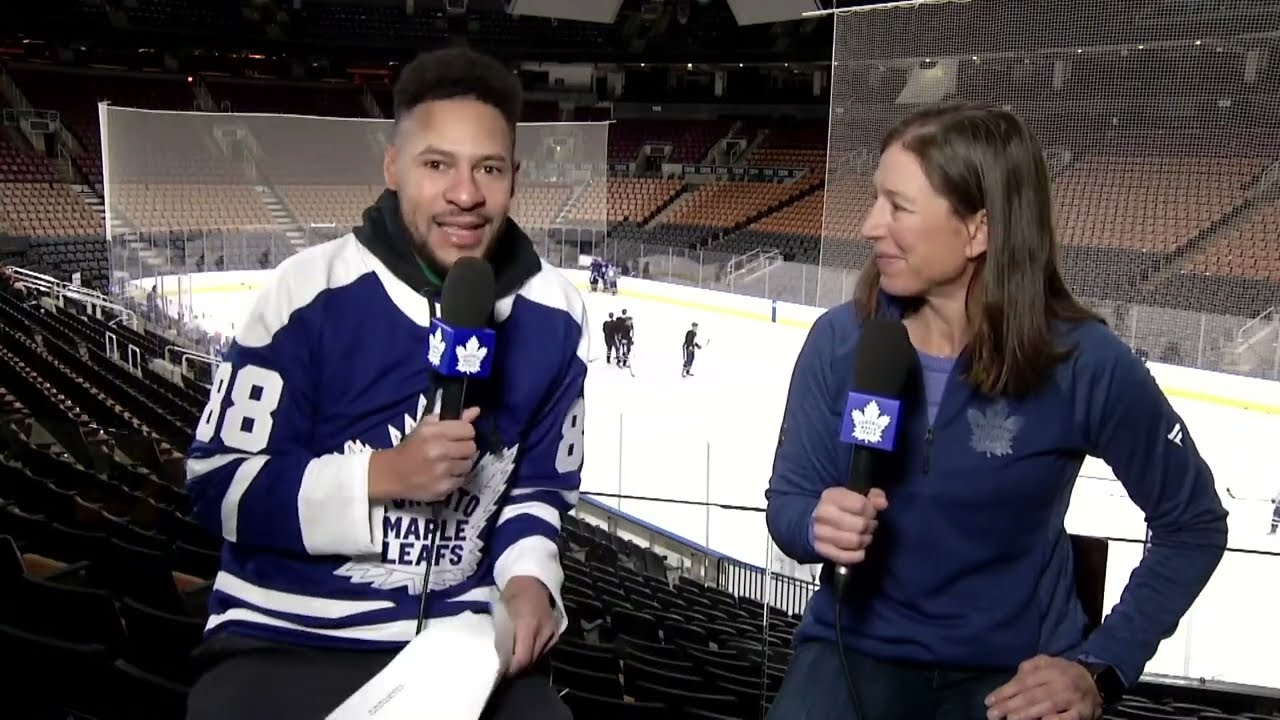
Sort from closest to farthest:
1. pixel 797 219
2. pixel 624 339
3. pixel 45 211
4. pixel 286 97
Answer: pixel 624 339 < pixel 45 211 < pixel 797 219 < pixel 286 97

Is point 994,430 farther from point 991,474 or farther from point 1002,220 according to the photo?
point 1002,220

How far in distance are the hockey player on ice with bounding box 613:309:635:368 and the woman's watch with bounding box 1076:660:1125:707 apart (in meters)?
11.3

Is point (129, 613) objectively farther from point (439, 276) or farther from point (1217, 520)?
point (1217, 520)

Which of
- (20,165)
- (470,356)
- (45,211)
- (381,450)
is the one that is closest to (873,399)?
(470,356)

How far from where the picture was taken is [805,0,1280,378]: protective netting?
25.2ft

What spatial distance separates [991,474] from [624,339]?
11.3 m

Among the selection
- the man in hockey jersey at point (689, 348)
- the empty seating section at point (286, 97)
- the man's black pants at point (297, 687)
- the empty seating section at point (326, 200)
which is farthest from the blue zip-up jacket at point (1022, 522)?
the empty seating section at point (286, 97)

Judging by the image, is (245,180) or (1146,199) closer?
(1146,199)

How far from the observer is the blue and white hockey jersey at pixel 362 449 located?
1.45 m

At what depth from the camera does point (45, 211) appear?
17219 millimetres

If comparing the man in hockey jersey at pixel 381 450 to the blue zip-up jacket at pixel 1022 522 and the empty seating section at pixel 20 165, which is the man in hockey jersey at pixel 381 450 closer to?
the blue zip-up jacket at pixel 1022 522

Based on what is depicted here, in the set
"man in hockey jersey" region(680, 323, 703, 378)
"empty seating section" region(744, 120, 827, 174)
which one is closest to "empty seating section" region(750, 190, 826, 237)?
"empty seating section" region(744, 120, 827, 174)

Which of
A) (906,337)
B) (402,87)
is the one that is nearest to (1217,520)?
(906,337)

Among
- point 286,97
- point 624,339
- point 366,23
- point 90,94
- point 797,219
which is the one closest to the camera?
point 624,339
